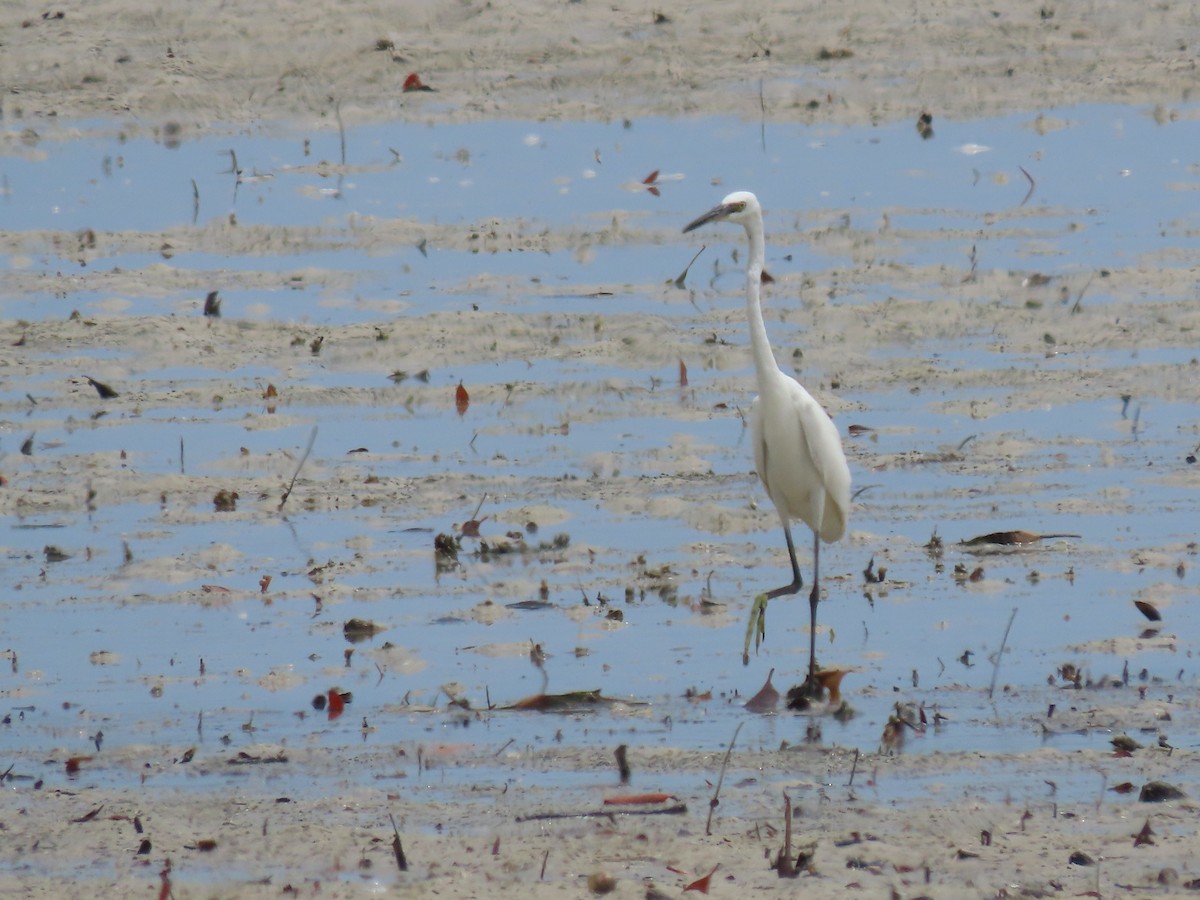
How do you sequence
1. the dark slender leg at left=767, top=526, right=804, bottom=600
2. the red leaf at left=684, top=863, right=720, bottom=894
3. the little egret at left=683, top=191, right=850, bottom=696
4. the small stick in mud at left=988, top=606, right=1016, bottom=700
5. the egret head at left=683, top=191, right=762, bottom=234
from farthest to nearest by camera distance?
the egret head at left=683, top=191, right=762, bottom=234 → the little egret at left=683, top=191, right=850, bottom=696 → the dark slender leg at left=767, top=526, right=804, bottom=600 → the small stick in mud at left=988, top=606, right=1016, bottom=700 → the red leaf at left=684, top=863, right=720, bottom=894

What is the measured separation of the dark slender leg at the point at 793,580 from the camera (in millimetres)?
7527

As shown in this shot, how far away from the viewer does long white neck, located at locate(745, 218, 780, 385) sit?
24.9ft

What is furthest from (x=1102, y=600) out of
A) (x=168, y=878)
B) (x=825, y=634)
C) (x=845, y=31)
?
(x=845, y=31)

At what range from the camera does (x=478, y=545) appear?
8438 millimetres

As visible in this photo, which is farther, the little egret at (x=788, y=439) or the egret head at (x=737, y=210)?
the egret head at (x=737, y=210)

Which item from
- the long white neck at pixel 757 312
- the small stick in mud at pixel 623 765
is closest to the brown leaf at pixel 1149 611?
the long white neck at pixel 757 312

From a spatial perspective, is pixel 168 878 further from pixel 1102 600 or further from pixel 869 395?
pixel 869 395

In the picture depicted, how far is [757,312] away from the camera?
7605mm

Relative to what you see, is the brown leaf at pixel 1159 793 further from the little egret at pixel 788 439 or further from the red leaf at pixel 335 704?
the red leaf at pixel 335 704

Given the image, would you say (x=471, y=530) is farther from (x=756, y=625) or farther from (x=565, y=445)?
(x=756, y=625)

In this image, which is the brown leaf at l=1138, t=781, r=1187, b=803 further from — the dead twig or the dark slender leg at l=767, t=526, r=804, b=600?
the dark slender leg at l=767, t=526, r=804, b=600

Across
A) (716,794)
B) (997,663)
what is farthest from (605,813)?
(997,663)

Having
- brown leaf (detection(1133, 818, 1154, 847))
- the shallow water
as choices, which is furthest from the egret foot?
brown leaf (detection(1133, 818, 1154, 847))

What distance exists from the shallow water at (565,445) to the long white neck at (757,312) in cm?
89
